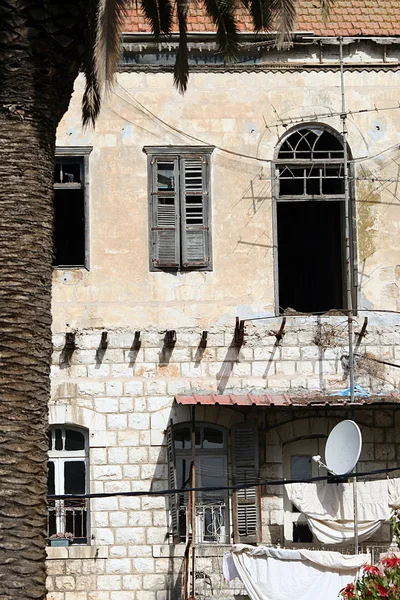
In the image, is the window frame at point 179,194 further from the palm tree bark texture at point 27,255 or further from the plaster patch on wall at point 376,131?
the palm tree bark texture at point 27,255

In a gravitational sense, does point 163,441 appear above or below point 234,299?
below

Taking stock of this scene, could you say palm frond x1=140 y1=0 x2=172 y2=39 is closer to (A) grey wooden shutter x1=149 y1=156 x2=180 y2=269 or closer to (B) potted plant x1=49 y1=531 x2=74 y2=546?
(A) grey wooden shutter x1=149 y1=156 x2=180 y2=269

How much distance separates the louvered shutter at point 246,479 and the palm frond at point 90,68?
17.9 feet

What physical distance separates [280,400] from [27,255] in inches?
315

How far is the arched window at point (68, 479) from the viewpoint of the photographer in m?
20.0

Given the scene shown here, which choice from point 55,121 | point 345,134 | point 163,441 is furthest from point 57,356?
point 55,121

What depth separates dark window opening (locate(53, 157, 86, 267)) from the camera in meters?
20.8

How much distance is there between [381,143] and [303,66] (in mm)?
1697

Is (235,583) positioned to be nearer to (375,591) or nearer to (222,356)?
(222,356)

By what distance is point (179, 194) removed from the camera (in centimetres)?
2070

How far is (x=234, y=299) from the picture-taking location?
2050 centimetres

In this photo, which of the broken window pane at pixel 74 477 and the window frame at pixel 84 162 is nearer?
the broken window pane at pixel 74 477

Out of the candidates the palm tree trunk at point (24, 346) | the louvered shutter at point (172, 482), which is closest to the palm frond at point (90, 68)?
the palm tree trunk at point (24, 346)

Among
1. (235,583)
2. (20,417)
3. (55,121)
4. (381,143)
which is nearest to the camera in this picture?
(20,417)
